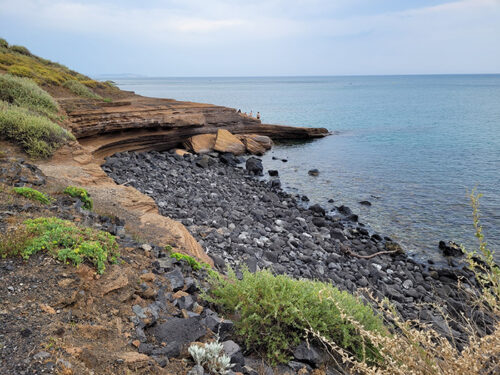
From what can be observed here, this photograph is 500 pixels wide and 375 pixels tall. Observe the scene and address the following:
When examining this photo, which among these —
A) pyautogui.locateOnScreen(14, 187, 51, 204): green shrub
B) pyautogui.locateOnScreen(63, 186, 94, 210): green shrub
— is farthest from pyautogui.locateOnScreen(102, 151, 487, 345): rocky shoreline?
pyautogui.locateOnScreen(14, 187, 51, 204): green shrub

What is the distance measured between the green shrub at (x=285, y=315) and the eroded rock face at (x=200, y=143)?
23278mm

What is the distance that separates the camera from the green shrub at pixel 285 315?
4.84 metres

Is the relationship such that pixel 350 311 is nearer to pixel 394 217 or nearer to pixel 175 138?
pixel 394 217

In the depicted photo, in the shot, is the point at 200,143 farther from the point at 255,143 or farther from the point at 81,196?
the point at 81,196

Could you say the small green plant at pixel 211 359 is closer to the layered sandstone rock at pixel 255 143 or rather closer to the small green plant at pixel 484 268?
the small green plant at pixel 484 268

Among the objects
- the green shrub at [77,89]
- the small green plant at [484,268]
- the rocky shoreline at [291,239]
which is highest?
the green shrub at [77,89]

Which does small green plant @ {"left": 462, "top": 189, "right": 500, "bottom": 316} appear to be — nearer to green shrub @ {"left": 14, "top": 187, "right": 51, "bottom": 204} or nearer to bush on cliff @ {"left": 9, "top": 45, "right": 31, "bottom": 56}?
green shrub @ {"left": 14, "top": 187, "right": 51, "bottom": 204}

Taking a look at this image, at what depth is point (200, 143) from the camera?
2877cm

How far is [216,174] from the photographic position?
75.2 ft

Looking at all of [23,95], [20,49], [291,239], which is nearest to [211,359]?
[291,239]

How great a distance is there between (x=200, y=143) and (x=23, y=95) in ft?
44.7

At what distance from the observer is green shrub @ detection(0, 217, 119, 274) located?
16.4 feet

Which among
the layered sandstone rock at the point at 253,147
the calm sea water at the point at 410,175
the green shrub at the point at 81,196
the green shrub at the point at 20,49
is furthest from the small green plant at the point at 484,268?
the green shrub at the point at 20,49

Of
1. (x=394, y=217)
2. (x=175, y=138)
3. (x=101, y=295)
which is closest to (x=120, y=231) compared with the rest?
(x=101, y=295)
